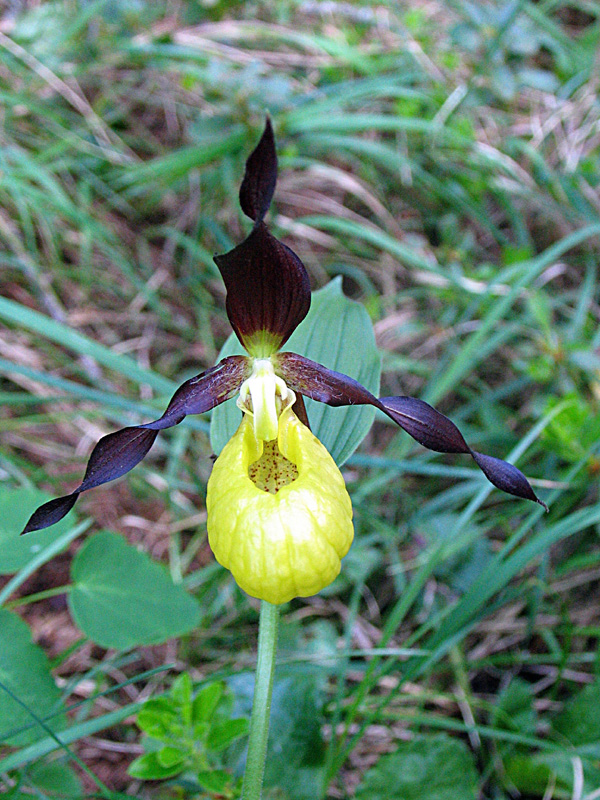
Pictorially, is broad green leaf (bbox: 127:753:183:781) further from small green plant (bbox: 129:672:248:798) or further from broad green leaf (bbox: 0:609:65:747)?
broad green leaf (bbox: 0:609:65:747)

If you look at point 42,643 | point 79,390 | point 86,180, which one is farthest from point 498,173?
point 42,643

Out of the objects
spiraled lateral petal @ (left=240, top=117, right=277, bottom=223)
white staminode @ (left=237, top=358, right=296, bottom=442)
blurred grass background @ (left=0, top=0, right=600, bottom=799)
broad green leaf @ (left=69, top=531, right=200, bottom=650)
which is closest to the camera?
spiraled lateral petal @ (left=240, top=117, right=277, bottom=223)

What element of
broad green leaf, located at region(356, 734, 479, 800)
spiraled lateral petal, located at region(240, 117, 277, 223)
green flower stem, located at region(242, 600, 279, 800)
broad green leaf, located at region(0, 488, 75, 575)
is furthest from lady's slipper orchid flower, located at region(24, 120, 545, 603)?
broad green leaf, located at region(356, 734, 479, 800)

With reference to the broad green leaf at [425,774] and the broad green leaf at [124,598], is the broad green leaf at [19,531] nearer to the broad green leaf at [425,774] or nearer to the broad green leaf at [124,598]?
the broad green leaf at [124,598]

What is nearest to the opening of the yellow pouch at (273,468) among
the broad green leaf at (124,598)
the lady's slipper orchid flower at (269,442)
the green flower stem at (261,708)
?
the lady's slipper orchid flower at (269,442)

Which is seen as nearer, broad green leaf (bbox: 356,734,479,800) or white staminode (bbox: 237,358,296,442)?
white staminode (bbox: 237,358,296,442)
